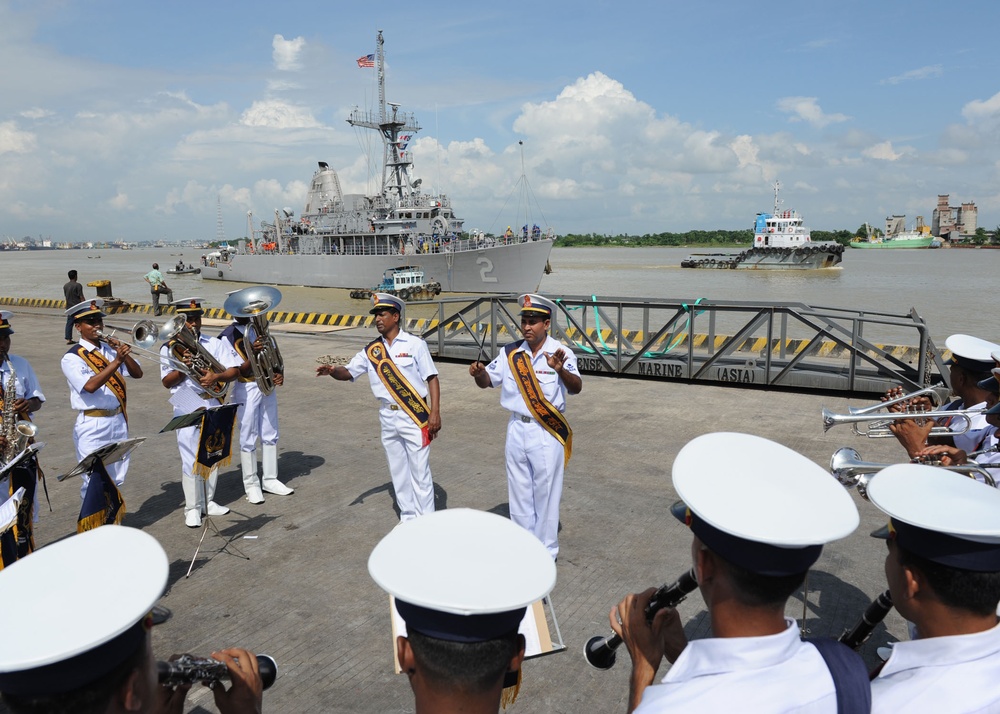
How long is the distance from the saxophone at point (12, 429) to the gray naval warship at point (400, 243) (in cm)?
3677

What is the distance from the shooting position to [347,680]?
3.78 metres

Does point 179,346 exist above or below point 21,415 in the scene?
above

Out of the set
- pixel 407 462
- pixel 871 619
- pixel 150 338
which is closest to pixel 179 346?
pixel 150 338

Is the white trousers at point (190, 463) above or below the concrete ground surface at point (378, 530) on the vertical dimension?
above

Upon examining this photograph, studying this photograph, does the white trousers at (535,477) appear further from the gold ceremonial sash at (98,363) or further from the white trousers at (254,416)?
the gold ceremonial sash at (98,363)

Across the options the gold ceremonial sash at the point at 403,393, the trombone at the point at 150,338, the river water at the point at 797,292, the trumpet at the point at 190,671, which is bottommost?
the river water at the point at 797,292

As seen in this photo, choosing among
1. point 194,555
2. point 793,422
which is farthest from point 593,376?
point 194,555

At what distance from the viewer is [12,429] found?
4.66 meters

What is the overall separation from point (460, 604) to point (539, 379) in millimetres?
3608

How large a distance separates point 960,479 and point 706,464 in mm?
773

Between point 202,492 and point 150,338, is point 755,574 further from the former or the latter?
point 150,338

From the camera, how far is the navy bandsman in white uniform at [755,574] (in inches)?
62.1

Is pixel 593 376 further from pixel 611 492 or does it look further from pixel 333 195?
pixel 333 195

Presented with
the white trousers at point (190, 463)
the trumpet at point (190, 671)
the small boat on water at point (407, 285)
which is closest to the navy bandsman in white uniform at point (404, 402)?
the white trousers at point (190, 463)
